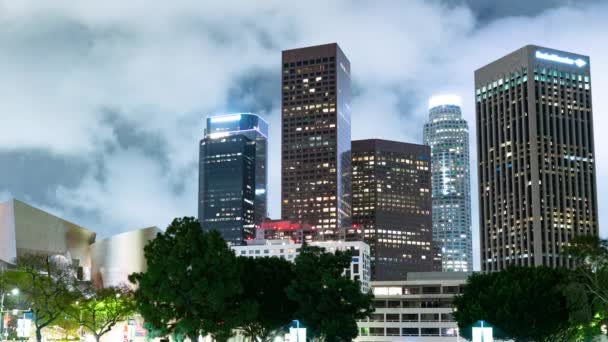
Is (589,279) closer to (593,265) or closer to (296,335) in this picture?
(593,265)

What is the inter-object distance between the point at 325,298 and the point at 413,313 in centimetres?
10040

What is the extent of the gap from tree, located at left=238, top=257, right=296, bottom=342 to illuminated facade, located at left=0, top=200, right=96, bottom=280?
→ 60034 millimetres

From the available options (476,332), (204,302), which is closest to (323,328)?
(204,302)

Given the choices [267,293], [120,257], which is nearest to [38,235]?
[120,257]

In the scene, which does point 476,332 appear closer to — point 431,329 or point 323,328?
point 323,328

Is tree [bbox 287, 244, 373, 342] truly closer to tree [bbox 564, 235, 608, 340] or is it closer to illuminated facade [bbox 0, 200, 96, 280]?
tree [bbox 564, 235, 608, 340]

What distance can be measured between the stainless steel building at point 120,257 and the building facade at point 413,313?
5546cm

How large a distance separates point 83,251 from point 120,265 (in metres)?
9.79

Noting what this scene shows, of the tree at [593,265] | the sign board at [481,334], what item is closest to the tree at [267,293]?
the tree at [593,265]

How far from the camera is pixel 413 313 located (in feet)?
615

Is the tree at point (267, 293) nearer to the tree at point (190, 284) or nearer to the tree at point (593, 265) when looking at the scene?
the tree at point (190, 284)

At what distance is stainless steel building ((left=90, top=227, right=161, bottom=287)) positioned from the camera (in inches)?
6442

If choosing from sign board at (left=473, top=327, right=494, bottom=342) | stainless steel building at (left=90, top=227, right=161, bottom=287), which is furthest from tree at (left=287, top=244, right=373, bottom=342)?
stainless steel building at (left=90, top=227, right=161, bottom=287)

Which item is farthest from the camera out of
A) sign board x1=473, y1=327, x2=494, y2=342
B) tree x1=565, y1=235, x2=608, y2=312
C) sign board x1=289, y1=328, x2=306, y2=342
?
tree x1=565, y1=235, x2=608, y2=312
